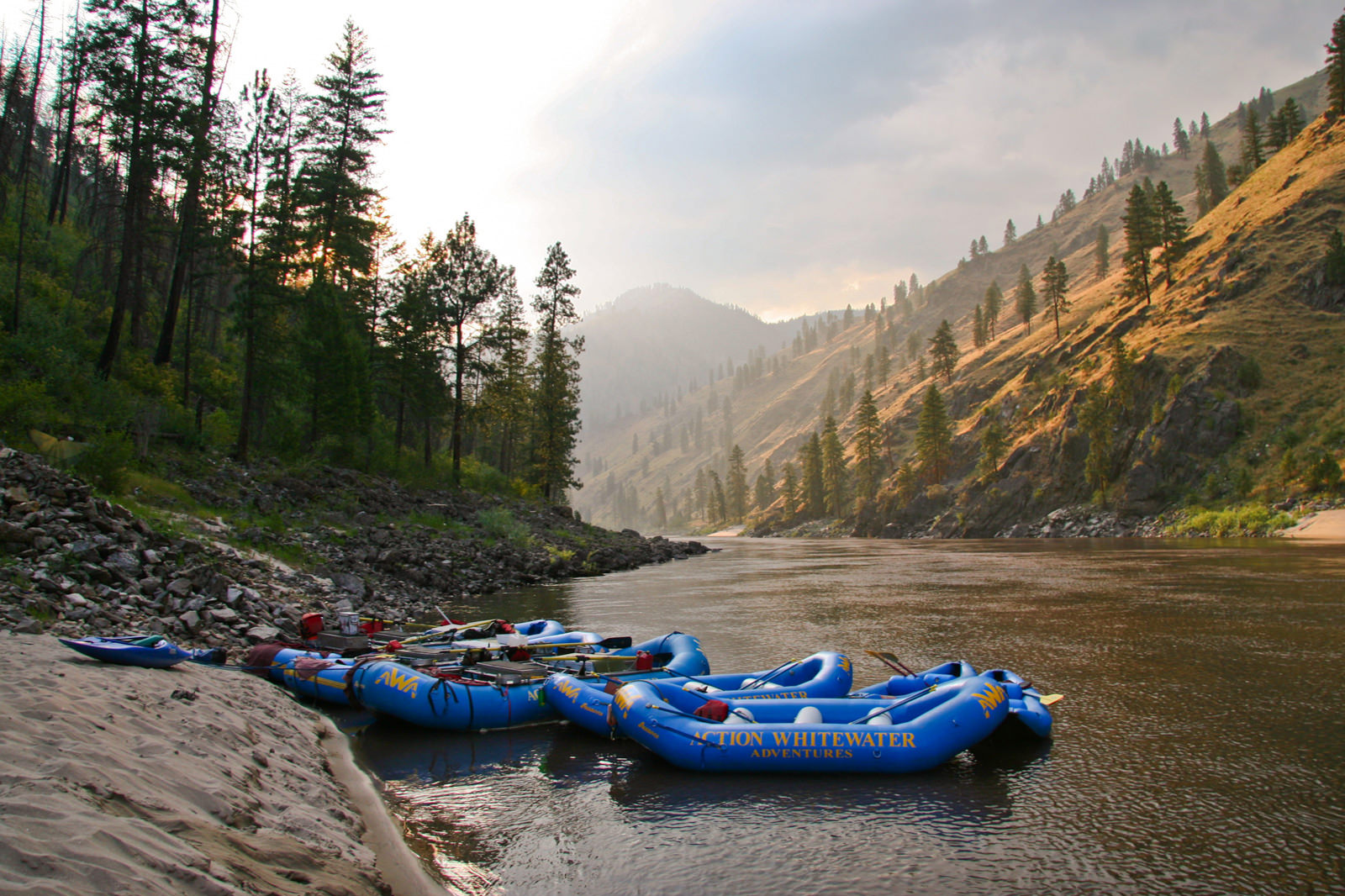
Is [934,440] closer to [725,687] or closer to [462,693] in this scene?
[725,687]

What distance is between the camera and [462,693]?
9.89m

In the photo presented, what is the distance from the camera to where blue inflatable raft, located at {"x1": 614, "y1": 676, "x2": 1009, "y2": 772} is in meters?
8.02

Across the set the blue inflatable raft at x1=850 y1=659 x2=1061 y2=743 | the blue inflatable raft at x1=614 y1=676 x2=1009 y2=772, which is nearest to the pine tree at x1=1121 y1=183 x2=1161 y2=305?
the blue inflatable raft at x1=850 y1=659 x2=1061 y2=743

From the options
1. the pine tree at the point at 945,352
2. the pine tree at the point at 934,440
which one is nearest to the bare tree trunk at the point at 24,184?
the pine tree at the point at 934,440

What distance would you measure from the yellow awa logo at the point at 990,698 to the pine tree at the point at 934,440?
241 feet

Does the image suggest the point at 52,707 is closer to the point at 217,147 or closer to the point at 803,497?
the point at 217,147

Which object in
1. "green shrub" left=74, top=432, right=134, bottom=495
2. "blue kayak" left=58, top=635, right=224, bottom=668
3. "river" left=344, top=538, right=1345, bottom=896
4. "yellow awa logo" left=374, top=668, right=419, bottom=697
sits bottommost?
"river" left=344, top=538, right=1345, bottom=896

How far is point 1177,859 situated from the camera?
6.07 metres

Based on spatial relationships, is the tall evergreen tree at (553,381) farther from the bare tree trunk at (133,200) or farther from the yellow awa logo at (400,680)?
the yellow awa logo at (400,680)

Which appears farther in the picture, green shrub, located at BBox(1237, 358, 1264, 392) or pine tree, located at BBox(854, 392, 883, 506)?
pine tree, located at BBox(854, 392, 883, 506)

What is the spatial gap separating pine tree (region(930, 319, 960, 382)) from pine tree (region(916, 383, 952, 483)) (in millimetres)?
24731

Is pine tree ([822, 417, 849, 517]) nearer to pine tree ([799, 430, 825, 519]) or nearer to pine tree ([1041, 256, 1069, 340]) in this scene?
pine tree ([799, 430, 825, 519])

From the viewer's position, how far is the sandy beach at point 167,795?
3.49m

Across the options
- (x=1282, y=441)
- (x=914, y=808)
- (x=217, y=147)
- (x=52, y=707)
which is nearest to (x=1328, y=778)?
(x=914, y=808)
